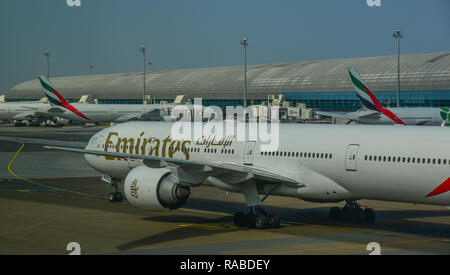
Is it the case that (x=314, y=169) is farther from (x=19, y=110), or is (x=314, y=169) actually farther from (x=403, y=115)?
(x=19, y=110)

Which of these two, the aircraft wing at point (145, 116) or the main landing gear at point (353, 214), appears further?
A: the aircraft wing at point (145, 116)

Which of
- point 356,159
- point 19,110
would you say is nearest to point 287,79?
point 19,110

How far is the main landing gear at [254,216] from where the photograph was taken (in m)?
24.1

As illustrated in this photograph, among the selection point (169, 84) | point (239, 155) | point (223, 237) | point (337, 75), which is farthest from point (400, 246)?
point (169, 84)

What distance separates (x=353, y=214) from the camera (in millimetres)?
26375

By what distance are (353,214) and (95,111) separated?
8784 cm

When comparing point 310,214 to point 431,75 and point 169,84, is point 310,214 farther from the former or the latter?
point 169,84

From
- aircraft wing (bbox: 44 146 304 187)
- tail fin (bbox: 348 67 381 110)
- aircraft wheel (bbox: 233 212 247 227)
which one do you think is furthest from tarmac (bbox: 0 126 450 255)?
tail fin (bbox: 348 67 381 110)

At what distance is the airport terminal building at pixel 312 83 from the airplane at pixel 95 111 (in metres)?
38.1

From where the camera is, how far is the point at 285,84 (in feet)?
476

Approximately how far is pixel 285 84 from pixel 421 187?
12459 centimetres

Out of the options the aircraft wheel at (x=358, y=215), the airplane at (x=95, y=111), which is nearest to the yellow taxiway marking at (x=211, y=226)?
the aircraft wheel at (x=358, y=215)

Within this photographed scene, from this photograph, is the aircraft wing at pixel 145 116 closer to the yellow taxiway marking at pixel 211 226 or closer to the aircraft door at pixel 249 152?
the aircraft door at pixel 249 152
